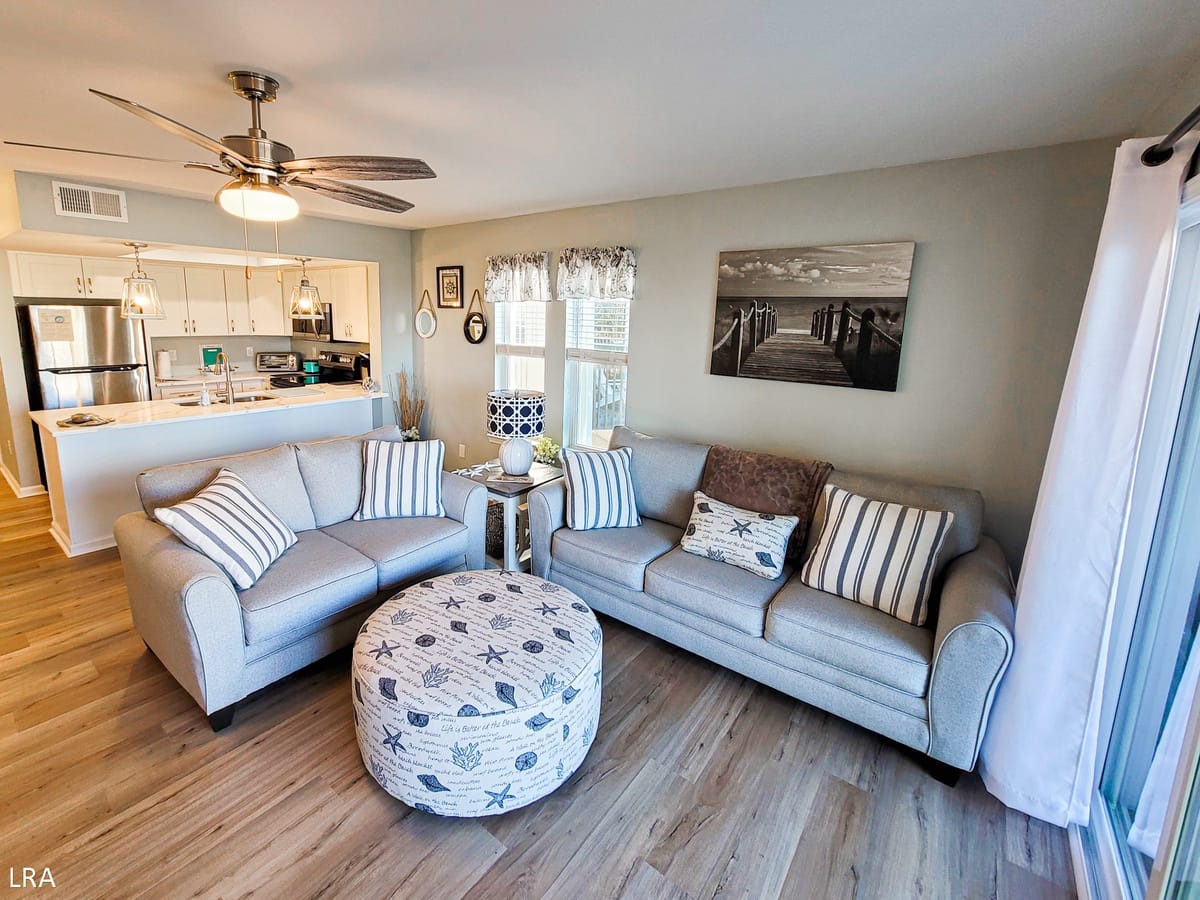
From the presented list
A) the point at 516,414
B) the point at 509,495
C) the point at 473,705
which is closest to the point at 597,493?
the point at 509,495

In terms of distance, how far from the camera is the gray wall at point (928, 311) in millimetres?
2404

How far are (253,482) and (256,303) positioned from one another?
4.58 m

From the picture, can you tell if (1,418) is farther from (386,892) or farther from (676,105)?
(676,105)

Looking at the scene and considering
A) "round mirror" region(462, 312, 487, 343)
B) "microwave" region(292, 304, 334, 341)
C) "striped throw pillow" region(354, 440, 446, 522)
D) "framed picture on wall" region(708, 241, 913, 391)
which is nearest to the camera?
"framed picture on wall" region(708, 241, 913, 391)

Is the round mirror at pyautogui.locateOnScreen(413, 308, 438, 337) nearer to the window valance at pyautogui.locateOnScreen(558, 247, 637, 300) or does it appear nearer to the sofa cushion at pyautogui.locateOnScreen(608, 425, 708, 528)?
the window valance at pyautogui.locateOnScreen(558, 247, 637, 300)

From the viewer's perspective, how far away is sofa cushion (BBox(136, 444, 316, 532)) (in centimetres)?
249

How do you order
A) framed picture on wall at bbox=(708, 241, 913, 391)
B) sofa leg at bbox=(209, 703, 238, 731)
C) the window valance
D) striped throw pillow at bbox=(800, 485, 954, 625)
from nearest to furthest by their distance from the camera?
sofa leg at bbox=(209, 703, 238, 731), striped throw pillow at bbox=(800, 485, 954, 625), framed picture on wall at bbox=(708, 241, 913, 391), the window valance

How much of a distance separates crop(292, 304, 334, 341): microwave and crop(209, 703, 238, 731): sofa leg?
4.26 metres

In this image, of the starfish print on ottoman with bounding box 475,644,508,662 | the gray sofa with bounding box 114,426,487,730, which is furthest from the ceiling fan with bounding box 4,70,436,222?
the starfish print on ottoman with bounding box 475,644,508,662

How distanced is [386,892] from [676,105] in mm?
2734

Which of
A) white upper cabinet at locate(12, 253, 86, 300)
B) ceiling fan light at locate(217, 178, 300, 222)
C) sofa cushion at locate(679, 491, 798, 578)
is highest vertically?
ceiling fan light at locate(217, 178, 300, 222)

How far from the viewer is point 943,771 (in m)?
2.05

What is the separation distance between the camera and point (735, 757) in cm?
215

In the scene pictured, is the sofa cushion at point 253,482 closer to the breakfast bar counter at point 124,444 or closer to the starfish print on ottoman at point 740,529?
the breakfast bar counter at point 124,444
